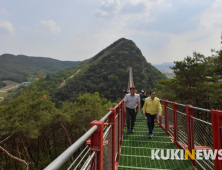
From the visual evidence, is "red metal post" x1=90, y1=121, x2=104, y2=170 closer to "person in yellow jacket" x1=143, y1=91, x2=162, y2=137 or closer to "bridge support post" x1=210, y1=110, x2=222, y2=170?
"bridge support post" x1=210, y1=110, x2=222, y2=170

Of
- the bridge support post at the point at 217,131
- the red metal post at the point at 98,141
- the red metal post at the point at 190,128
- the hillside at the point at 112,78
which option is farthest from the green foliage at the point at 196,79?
the hillside at the point at 112,78

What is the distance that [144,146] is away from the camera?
142 inches

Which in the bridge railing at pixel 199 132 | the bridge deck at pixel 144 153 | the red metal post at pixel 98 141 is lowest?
the bridge deck at pixel 144 153

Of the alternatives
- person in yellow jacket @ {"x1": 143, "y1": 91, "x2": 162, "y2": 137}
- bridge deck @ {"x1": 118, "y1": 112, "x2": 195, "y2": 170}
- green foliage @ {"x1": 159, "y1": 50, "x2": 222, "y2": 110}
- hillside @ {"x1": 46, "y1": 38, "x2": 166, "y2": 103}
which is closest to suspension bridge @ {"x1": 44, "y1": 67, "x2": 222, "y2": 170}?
bridge deck @ {"x1": 118, "y1": 112, "x2": 195, "y2": 170}

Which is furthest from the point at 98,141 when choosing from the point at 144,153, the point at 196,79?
the point at 196,79

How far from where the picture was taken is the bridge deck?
2.68m

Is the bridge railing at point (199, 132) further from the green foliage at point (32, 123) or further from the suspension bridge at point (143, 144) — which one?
the green foliage at point (32, 123)

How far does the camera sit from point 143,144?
3.74 metres

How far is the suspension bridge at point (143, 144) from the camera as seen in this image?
1.28 m

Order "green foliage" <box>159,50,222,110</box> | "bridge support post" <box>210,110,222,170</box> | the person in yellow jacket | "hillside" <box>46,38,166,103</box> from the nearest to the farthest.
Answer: "bridge support post" <box>210,110,222,170</box>, the person in yellow jacket, "green foliage" <box>159,50,222,110</box>, "hillside" <box>46,38,166,103</box>

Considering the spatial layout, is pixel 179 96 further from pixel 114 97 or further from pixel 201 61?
pixel 114 97

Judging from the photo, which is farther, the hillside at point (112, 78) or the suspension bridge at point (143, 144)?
the hillside at point (112, 78)

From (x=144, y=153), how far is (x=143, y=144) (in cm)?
48

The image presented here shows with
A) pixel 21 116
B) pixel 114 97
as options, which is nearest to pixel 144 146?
pixel 21 116
